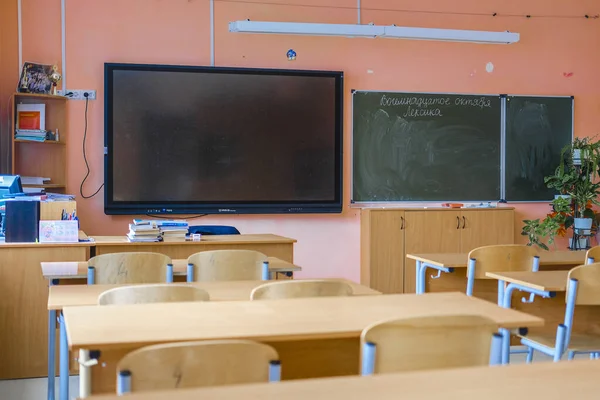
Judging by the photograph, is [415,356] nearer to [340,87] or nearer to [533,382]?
[533,382]

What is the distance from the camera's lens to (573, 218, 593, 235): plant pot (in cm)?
696

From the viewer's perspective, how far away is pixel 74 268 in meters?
4.01

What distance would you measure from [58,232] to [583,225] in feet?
15.9

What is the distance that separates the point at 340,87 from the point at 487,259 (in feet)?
9.86

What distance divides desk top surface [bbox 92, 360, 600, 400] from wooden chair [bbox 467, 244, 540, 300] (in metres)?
2.64

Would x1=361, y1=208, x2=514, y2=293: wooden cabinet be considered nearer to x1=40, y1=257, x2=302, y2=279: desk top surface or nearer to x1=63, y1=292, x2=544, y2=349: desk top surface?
x1=40, y1=257, x2=302, y2=279: desk top surface

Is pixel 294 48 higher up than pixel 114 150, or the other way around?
pixel 294 48

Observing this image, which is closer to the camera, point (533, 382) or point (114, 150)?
point (533, 382)

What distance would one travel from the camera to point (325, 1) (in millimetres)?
6887

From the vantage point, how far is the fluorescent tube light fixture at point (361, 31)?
6305 mm

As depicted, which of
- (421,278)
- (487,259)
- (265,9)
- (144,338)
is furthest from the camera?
(265,9)

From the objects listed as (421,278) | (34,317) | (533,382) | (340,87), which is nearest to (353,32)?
(340,87)

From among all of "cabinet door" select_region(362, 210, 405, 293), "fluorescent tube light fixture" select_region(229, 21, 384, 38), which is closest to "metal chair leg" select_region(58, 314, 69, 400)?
"fluorescent tube light fixture" select_region(229, 21, 384, 38)

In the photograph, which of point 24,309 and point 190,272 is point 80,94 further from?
point 190,272
